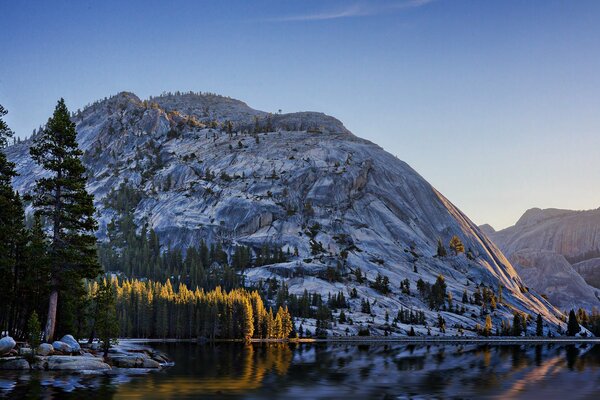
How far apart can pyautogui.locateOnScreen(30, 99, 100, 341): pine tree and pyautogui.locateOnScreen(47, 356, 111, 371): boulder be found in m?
9.16

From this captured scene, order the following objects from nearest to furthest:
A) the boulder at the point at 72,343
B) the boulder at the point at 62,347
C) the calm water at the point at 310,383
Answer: the calm water at the point at 310,383, the boulder at the point at 62,347, the boulder at the point at 72,343

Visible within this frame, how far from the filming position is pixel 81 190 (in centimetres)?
7469

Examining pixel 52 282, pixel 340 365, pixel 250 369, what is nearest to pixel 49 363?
pixel 52 282

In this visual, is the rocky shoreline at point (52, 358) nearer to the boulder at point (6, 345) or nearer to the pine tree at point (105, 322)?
the boulder at point (6, 345)

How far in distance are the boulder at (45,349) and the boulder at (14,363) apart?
6.93 ft

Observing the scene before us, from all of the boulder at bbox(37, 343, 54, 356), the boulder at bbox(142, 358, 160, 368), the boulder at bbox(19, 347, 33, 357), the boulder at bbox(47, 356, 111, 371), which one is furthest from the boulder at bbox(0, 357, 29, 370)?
the boulder at bbox(142, 358, 160, 368)

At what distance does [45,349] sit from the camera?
217 feet

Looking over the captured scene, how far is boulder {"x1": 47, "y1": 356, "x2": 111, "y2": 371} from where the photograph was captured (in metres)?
64.2

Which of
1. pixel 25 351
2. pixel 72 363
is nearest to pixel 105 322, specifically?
pixel 25 351

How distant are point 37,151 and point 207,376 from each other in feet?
113

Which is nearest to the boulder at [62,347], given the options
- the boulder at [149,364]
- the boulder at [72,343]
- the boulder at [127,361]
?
the boulder at [72,343]

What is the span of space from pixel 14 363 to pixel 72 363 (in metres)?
5.82

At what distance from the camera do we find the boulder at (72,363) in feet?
211

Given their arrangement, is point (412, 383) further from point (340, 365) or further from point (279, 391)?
point (340, 365)
